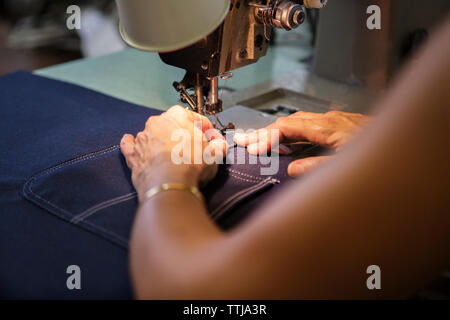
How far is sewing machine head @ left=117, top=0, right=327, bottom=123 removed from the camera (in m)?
0.67

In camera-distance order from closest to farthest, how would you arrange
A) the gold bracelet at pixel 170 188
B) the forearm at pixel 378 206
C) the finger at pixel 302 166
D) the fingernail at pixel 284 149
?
the forearm at pixel 378 206, the gold bracelet at pixel 170 188, the finger at pixel 302 166, the fingernail at pixel 284 149

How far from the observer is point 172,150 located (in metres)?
0.75

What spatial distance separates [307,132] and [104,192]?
438mm

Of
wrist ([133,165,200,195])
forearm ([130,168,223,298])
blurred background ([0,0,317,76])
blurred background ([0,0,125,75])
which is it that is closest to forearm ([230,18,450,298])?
forearm ([130,168,223,298])

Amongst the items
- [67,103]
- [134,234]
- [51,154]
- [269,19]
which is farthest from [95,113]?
[134,234]

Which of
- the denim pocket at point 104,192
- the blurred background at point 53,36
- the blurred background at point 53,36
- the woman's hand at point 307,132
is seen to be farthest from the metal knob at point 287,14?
the blurred background at point 53,36

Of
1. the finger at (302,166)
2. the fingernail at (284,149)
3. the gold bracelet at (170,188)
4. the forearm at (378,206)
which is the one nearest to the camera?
the forearm at (378,206)

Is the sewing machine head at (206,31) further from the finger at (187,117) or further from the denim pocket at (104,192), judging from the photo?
the denim pocket at (104,192)

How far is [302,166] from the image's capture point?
84cm

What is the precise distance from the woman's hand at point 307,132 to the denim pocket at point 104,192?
11cm

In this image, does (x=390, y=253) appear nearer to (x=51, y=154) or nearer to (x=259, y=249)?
(x=259, y=249)

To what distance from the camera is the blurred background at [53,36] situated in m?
4.05

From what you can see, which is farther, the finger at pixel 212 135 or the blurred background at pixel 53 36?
the blurred background at pixel 53 36

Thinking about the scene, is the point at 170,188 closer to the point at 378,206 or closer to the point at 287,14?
the point at 378,206
